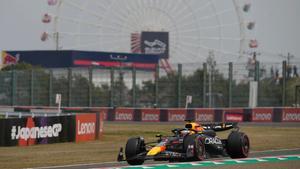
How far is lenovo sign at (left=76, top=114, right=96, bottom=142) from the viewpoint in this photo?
103 feet

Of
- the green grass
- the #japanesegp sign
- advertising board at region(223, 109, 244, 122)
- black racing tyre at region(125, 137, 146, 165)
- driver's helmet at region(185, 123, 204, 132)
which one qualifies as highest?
the #japanesegp sign

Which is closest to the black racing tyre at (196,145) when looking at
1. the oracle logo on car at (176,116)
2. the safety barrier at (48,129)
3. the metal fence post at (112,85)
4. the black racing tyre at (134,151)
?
the black racing tyre at (134,151)

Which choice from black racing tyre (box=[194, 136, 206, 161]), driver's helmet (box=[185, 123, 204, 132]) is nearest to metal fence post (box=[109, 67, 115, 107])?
driver's helmet (box=[185, 123, 204, 132])

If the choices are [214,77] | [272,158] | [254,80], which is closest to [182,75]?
[214,77]

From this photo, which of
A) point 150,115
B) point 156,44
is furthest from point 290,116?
point 156,44

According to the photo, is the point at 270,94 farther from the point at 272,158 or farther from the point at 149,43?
the point at 149,43

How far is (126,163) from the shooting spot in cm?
2098

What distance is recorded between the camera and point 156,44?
14662 centimetres

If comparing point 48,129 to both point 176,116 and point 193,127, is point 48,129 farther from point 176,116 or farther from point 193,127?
point 176,116

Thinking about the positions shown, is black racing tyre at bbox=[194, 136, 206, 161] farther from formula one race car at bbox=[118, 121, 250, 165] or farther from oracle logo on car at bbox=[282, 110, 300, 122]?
oracle logo on car at bbox=[282, 110, 300, 122]

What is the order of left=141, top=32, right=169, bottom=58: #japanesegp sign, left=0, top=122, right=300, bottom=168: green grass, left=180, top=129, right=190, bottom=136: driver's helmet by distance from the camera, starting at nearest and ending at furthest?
left=180, top=129, right=190, bottom=136: driver's helmet < left=0, top=122, right=300, bottom=168: green grass < left=141, top=32, right=169, bottom=58: #japanesegp sign

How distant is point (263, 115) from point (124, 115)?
10.4 meters

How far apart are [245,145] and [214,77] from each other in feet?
125

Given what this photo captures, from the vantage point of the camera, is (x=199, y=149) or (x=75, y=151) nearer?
(x=199, y=149)
